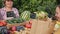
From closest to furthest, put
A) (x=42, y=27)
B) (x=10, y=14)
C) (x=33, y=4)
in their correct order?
(x=42, y=27), (x=10, y=14), (x=33, y=4)

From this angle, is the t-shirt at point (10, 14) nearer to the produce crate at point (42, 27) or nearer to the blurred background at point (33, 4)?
the blurred background at point (33, 4)

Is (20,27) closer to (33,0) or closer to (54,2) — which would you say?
(33,0)

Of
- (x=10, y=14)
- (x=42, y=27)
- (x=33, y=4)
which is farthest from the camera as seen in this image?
(x=33, y=4)

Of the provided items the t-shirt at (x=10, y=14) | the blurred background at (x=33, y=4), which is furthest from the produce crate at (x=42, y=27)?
the blurred background at (x=33, y=4)

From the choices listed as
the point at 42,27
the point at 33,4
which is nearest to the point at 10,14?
the point at 33,4

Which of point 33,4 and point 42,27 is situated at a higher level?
point 42,27

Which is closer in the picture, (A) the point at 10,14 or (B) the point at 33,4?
(A) the point at 10,14

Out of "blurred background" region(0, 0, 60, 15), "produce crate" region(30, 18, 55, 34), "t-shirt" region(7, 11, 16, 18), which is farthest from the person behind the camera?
"blurred background" region(0, 0, 60, 15)

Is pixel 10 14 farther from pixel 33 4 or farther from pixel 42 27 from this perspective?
pixel 42 27

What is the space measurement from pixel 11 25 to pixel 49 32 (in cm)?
141

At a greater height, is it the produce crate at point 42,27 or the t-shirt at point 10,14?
the produce crate at point 42,27

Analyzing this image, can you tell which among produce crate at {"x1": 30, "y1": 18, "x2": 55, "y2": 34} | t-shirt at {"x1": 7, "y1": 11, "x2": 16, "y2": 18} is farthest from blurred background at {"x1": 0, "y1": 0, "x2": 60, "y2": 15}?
produce crate at {"x1": 30, "y1": 18, "x2": 55, "y2": 34}

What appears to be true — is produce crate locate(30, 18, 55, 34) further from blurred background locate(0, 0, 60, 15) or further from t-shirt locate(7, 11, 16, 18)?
blurred background locate(0, 0, 60, 15)

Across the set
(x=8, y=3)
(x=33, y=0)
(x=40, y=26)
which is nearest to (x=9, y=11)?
(x=8, y=3)
